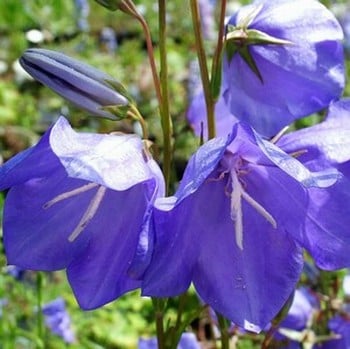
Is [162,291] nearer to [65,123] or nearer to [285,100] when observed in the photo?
[65,123]

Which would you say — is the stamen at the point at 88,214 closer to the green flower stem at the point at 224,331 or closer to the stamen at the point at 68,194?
the stamen at the point at 68,194

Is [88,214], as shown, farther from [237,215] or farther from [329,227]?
[329,227]

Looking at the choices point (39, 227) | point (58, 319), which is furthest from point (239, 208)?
point (58, 319)

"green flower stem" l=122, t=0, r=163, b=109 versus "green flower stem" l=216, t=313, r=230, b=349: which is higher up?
"green flower stem" l=122, t=0, r=163, b=109

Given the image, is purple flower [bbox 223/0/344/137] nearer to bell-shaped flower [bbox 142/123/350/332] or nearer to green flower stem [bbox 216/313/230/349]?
bell-shaped flower [bbox 142/123/350/332]

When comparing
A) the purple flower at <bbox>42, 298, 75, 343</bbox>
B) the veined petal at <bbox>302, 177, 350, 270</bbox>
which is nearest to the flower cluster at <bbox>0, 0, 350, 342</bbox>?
the veined petal at <bbox>302, 177, 350, 270</bbox>
